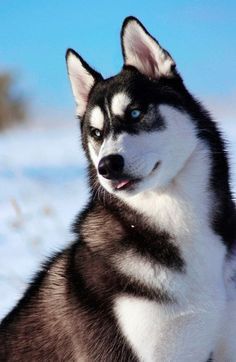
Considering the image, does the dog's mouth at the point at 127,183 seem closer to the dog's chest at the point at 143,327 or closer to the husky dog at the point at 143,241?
the husky dog at the point at 143,241

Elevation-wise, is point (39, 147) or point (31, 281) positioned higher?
point (31, 281)

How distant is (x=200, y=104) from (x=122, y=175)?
0.58 m

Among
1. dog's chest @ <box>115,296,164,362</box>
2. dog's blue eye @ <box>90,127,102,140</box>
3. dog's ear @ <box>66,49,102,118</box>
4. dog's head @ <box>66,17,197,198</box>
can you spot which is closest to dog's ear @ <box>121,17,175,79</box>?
dog's head @ <box>66,17,197,198</box>

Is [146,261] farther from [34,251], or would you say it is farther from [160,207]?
[34,251]

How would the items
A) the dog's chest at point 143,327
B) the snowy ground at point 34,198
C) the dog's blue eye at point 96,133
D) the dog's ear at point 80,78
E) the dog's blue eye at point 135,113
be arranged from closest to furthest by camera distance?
the dog's chest at point 143,327 < the dog's blue eye at point 135,113 < the dog's blue eye at point 96,133 < the dog's ear at point 80,78 < the snowy ground at point 34,198

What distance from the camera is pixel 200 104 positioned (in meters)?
3.62

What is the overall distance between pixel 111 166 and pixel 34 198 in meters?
4.74

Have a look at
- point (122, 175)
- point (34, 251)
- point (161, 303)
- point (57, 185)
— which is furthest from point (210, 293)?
point (57, 185)

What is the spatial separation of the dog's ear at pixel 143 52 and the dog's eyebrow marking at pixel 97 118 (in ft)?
0.90

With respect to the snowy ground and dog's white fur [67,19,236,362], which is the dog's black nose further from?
the snowy ground

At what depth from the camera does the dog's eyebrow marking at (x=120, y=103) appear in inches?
136

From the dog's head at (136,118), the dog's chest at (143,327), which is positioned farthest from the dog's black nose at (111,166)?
the dog's chest at (143,327)

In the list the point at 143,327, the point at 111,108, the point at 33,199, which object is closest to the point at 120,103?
the point at 111,108

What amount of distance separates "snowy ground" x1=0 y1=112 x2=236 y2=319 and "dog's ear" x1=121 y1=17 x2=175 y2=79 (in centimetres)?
50
